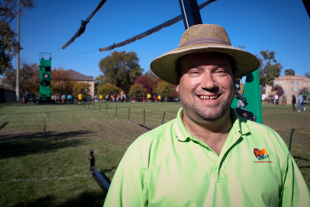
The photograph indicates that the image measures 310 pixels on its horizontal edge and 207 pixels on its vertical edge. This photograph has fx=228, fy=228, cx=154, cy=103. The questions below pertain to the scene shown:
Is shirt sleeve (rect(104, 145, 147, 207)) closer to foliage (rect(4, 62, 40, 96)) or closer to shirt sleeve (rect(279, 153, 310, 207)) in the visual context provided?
shirt sleeve (rect(279, 153, 310, 207))

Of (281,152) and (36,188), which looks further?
(36,188)

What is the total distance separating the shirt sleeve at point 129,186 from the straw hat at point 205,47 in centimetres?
81

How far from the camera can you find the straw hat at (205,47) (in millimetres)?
1606

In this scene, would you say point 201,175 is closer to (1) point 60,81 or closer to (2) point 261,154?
(2) point 261,154

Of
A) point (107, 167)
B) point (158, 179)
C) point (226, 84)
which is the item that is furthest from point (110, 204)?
point (107, 167)

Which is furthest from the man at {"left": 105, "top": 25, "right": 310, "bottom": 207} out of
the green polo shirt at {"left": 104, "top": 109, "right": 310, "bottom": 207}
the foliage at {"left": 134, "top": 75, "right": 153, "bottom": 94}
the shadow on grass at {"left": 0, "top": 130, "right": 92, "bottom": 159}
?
the foliage at {"left": 134, "top": 75, "right": 153, "bottom": 94}

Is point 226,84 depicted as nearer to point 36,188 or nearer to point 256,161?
point 256,161

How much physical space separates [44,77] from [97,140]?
30.6 metres

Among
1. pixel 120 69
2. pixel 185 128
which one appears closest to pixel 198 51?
pixel 185 128

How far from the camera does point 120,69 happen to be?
275 feet

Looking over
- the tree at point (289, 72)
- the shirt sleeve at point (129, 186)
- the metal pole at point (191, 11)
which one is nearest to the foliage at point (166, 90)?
the metal pole at point (191, 11)

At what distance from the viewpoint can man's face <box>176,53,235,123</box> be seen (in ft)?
5.45

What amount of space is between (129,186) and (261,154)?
3.11ft

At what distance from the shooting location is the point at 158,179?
144 centimetres
